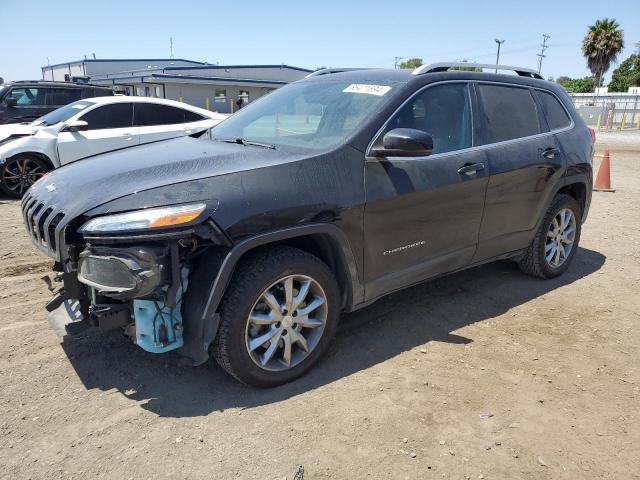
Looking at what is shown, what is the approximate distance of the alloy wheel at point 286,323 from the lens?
2971 millimetres

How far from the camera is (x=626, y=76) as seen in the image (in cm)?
7219

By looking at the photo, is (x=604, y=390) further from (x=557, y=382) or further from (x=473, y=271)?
(x=473, y=271)

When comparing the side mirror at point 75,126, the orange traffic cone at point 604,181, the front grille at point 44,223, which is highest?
the side mirror at point 75,126

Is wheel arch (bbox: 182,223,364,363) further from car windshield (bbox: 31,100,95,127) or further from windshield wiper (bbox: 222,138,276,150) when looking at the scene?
car windshield (bbox: 31,100,95,127)

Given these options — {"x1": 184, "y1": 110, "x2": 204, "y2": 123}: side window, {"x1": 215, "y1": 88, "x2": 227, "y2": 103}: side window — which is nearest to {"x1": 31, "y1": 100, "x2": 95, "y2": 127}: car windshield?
{"x1": 184, "y1": 110, "x2": 204, "y2": 123}: side window

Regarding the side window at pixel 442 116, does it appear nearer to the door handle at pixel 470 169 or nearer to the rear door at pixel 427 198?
the rear door at pixel 427 198

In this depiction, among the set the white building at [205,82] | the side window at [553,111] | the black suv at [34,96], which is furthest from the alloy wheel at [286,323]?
the white building at [205,82]

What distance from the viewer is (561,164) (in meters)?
4.68

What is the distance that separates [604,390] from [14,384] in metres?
3.62

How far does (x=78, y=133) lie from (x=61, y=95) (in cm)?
316

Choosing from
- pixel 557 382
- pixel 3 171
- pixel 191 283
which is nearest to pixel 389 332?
pixel 557 382

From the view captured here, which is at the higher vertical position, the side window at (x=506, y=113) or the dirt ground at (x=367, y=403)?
the side window at (x=506, y=113)

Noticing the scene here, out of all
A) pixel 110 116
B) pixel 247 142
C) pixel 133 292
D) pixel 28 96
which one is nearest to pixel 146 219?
pixel 133 292

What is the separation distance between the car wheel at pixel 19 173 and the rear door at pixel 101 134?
44cm
